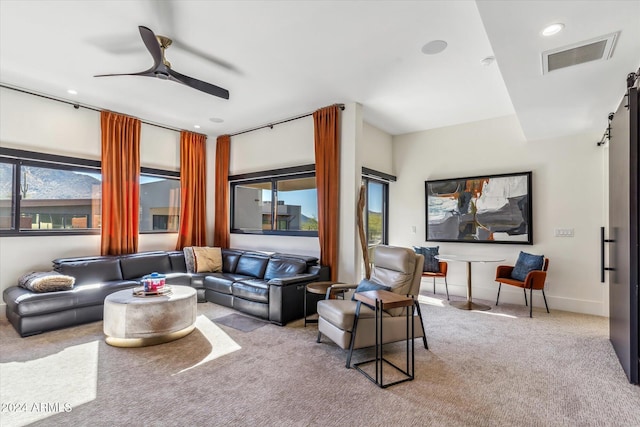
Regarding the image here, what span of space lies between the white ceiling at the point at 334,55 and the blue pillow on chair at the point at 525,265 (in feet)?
5.82

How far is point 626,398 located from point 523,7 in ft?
9.39

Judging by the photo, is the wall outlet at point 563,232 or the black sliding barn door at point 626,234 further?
the wall outlet at point 563,232

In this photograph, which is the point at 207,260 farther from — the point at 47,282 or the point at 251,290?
the point at 47,282

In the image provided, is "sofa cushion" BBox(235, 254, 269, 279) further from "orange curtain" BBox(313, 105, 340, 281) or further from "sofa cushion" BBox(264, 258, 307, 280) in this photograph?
"orange curtain" BBox(313, 105, 340, 281)

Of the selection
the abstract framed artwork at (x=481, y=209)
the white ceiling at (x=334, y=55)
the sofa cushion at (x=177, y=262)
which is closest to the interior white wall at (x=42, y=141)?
the white ceiling at (x=334, y=55)

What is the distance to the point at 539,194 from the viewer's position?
4.88m

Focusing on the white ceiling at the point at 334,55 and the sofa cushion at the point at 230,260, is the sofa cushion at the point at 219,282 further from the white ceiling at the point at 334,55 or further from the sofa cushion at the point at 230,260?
the white ceiling at the point at 334,55

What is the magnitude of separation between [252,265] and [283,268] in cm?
70

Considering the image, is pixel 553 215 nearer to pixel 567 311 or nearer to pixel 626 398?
pixel 567 311

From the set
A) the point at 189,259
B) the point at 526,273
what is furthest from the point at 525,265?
the point at 189,259

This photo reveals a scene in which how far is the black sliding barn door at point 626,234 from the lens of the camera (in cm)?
255

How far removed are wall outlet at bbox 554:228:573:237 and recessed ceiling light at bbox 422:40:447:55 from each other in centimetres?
335

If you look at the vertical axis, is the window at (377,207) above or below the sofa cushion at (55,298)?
above

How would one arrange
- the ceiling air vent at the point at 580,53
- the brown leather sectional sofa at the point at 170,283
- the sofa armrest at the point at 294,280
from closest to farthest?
the ceiling air vent at the point at 580,53 → the brown leather sectional sofa at the point at 170,283 → the sofa armrest at the point at 294,280
